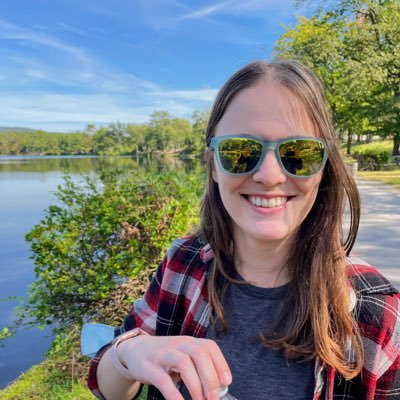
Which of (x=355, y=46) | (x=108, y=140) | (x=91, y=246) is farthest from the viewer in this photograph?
(x=108, y=140)

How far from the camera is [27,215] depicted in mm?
13070

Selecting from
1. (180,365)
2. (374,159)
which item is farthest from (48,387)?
(374,159)

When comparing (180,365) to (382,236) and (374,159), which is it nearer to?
(382,236)

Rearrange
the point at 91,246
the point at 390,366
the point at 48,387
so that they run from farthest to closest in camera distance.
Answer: the point at 91,246
the point at 48,387
the point at 390,366

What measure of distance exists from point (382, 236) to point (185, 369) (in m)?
6.19

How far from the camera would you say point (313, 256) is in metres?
1.12

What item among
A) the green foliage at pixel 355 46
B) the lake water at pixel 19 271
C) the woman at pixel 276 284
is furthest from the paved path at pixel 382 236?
the green foliage at pixel 355 46

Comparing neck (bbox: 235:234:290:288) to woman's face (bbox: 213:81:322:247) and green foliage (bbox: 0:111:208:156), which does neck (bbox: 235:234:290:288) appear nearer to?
woman's face (bbox: 213:81:322:247)

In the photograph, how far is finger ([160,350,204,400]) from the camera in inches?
29.0

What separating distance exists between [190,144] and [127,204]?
7608cm

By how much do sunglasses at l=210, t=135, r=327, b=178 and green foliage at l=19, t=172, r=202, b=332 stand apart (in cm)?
232

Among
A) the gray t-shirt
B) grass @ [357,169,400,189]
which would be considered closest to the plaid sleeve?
the gray t-shirt

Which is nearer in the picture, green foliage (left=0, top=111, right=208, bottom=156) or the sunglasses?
the sunglasses

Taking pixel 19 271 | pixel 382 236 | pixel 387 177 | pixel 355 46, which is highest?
pixel 355 46
